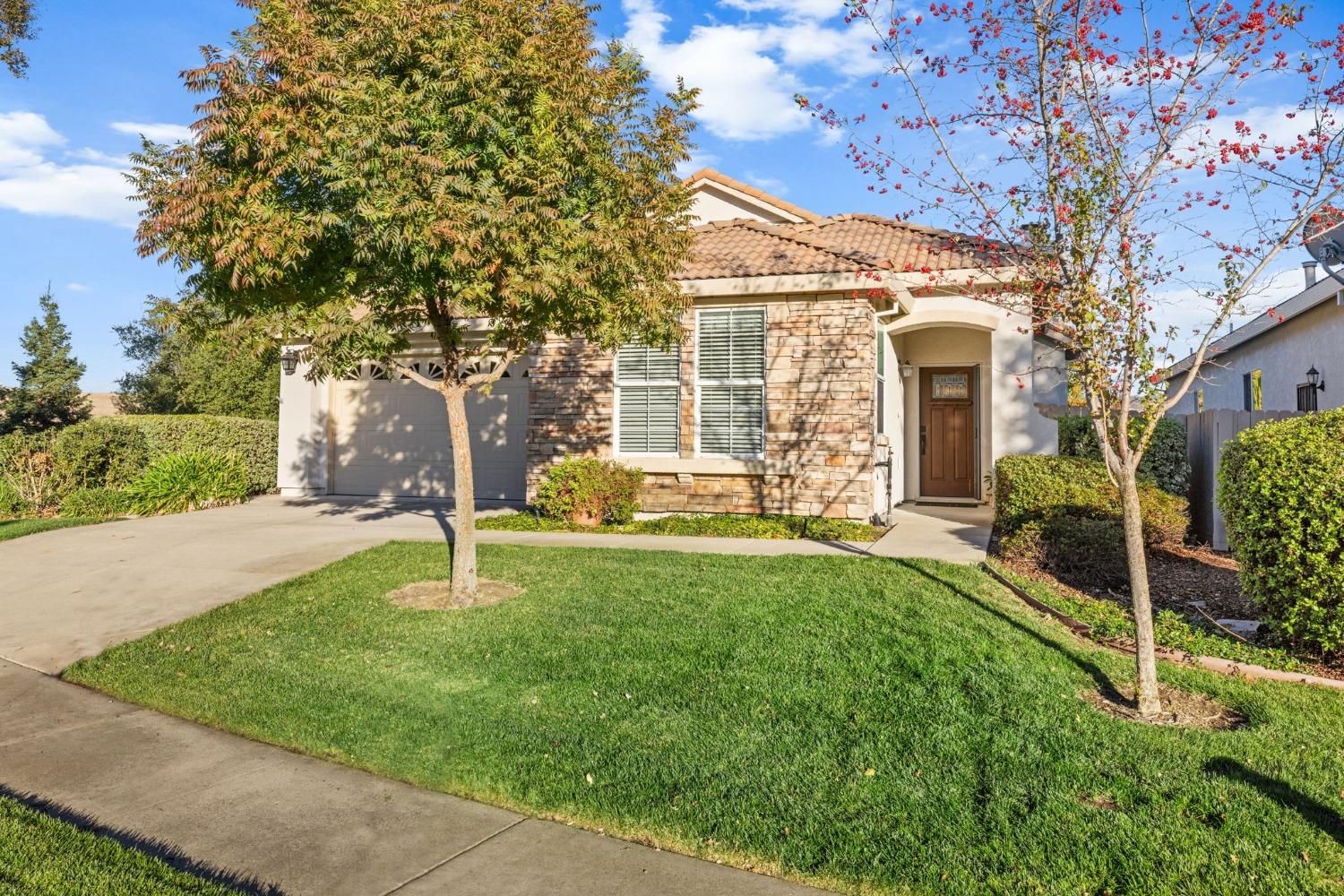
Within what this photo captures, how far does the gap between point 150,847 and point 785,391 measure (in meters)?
8.68

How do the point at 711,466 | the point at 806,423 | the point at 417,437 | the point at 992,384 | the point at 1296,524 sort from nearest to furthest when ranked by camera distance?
the point at 1296,524
the point at 806,423
the point at 711,466
the point at 992,384
the point at 417,437

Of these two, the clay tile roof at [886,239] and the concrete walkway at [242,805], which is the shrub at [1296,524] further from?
the clay tile roof at [886,239]

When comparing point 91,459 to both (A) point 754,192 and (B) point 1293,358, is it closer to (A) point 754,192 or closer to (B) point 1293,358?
(A) point 754,192

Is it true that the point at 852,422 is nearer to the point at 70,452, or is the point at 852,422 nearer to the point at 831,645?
the point at 831,645

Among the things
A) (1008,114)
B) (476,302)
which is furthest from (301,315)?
(1008,114)

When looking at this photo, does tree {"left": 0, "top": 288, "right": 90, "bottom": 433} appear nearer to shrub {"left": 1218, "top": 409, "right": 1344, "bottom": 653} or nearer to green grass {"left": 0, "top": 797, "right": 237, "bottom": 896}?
green grass {"left": 0, "top": 797, "right": 237, "bottom": 896}

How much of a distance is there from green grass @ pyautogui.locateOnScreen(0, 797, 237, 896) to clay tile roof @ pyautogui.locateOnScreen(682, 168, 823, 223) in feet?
42.3

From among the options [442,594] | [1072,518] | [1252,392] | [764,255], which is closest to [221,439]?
[442,594]

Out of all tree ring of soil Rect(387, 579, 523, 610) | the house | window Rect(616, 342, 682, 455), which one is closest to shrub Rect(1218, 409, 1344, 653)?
the house

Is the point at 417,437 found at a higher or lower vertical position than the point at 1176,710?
higher

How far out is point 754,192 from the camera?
1459 cm

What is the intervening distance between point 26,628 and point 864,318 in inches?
362

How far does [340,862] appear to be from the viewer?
3225 millimetres

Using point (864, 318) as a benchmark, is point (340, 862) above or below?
below
